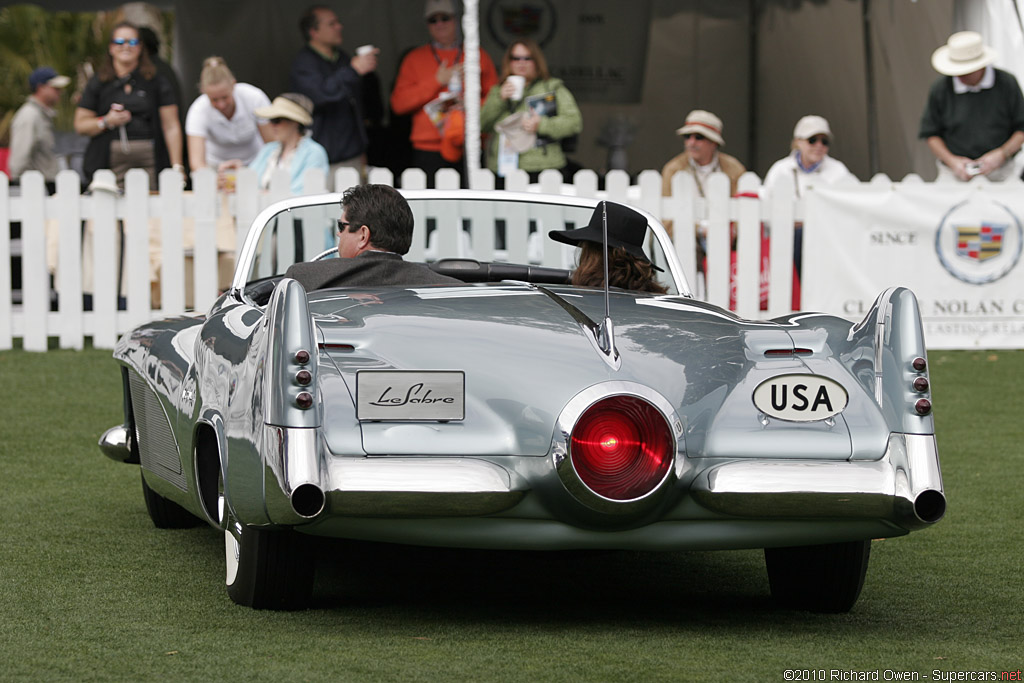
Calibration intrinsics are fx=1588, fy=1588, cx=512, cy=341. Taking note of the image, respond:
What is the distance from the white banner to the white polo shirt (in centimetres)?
447

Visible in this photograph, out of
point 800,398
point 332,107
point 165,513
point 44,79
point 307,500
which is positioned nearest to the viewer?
point 307,500

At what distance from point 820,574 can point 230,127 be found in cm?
908

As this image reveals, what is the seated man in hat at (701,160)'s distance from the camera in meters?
11.7

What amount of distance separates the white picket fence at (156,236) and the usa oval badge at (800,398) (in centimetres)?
689

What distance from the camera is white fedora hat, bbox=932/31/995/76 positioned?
12.1m

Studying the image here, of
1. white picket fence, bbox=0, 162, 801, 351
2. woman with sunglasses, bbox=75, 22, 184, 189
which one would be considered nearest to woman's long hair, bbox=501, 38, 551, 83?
white picket fence, bbox=0, 162, 801, 351

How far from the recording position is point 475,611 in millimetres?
4227

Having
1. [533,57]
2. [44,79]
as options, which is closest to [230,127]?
[533,57]

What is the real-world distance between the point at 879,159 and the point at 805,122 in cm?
384

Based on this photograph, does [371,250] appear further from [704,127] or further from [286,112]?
[704,127]

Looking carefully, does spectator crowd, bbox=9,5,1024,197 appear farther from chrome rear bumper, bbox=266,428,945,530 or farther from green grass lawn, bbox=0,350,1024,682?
chrome rear bumper, bbox=266,428,945,530

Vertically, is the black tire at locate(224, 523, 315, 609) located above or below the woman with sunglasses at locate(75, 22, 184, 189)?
below

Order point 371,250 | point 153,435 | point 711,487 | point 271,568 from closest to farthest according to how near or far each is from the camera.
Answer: point 711,487 < point 271,568 < point 371,250 < point 153,435

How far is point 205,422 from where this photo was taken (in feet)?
13.8
